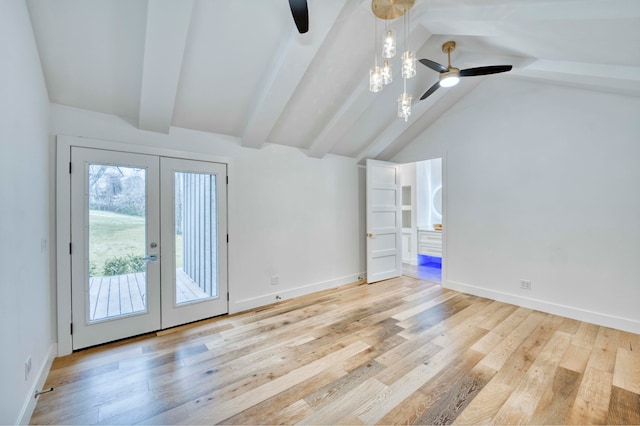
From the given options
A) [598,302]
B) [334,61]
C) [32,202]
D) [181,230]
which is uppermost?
[334,61]

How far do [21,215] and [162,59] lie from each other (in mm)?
1587

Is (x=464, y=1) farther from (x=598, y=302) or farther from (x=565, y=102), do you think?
(x=598, y=302)

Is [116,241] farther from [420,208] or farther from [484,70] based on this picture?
[420,208]

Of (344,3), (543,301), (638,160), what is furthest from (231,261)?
(638,160)

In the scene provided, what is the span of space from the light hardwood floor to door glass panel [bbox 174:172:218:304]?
18.0 inches

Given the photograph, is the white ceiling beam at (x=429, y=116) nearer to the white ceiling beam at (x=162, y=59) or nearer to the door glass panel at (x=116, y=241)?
the white ceiling beam at (x=162, y=59)

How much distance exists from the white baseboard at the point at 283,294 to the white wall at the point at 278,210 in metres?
0.01

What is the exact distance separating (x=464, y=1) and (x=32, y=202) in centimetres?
386

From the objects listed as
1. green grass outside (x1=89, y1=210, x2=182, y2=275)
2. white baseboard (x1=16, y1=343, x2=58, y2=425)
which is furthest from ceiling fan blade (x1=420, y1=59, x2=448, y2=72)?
white baseboard (x1=16, y1=343, x2=58, y2=425)

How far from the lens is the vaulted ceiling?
205cm

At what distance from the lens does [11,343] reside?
1545 millimetres

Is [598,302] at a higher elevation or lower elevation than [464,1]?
lower

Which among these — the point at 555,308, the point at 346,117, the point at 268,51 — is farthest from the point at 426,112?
the point at 555,308

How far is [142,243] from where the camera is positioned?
2943 mm
